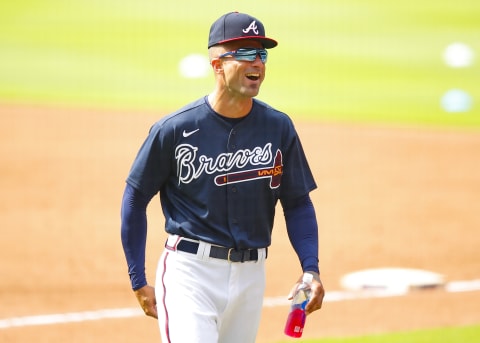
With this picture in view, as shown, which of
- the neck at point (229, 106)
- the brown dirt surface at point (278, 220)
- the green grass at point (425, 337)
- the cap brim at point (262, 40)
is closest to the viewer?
the cap brim at point (262, 40)

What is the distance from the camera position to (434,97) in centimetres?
1964

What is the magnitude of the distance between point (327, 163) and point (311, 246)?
10.0 metres

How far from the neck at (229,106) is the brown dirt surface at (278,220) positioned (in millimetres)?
3423

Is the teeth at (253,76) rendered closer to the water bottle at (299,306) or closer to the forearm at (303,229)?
the forearm at (303,229)

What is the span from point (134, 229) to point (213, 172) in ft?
1.52

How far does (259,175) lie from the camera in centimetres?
451

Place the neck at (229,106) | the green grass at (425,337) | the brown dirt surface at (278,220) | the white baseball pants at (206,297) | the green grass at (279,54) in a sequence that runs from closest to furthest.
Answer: the white baseball pants at (206,297), the neck at (229,106), the green grass at (425,337), the brown dirt surface at (278,220), the green grass at (279,54)

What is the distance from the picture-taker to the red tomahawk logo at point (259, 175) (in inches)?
175

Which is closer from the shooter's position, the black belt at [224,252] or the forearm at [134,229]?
the black belt at [224,252]


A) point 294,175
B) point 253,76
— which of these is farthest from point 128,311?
point 253,76

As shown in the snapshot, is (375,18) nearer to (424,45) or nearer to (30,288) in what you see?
(424,45)

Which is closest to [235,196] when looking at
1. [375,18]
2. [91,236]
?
[91,236]

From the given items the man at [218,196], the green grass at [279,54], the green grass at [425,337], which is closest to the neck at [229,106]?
the man at [218,196]

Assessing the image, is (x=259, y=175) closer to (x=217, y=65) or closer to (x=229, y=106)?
(x=229, y=106)
